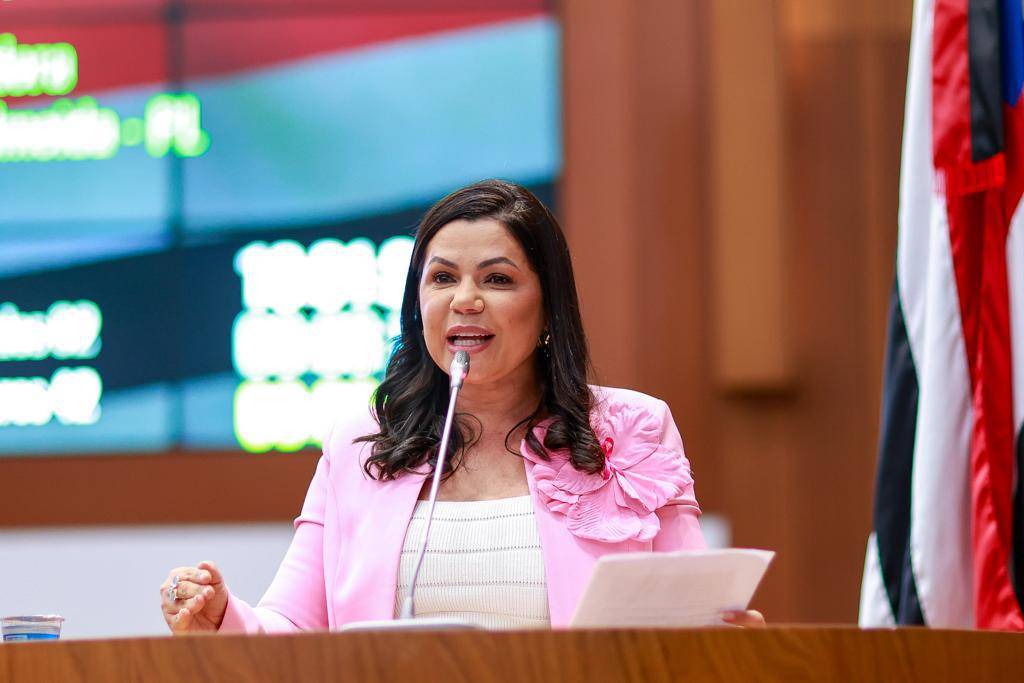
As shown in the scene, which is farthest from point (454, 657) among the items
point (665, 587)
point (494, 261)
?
point (494, 261)

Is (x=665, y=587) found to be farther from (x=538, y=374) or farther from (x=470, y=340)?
(x=538, y=374)

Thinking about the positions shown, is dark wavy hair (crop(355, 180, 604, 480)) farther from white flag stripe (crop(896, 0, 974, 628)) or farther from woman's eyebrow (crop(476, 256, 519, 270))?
white flag stripe (crop(896, 0, 974, 628))

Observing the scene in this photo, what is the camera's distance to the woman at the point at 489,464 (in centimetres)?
189

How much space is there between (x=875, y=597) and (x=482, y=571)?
1.10 meters

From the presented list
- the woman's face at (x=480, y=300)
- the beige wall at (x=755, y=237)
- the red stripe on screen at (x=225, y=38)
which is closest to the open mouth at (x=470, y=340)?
the woman's face at (x=480, y=300)

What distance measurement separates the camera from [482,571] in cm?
189

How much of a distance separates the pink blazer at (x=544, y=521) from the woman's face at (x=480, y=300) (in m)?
0.15

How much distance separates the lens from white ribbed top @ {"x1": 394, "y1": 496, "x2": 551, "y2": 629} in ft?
6.13

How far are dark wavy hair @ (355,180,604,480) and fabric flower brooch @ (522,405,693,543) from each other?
30 mm

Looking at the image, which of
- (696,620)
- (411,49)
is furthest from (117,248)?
(696,620)

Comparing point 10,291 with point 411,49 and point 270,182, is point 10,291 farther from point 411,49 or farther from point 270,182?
point 411,49

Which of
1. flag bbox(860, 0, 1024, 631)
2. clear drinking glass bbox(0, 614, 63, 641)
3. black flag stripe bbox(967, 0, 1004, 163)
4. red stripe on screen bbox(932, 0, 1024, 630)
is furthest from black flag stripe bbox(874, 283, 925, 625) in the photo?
clear drinking glass bbox(0, 614, 63, 641)

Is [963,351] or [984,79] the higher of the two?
[984,79]

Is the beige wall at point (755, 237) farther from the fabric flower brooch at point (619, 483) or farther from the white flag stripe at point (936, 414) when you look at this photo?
the fabric flower brooch at point (619, 483)
